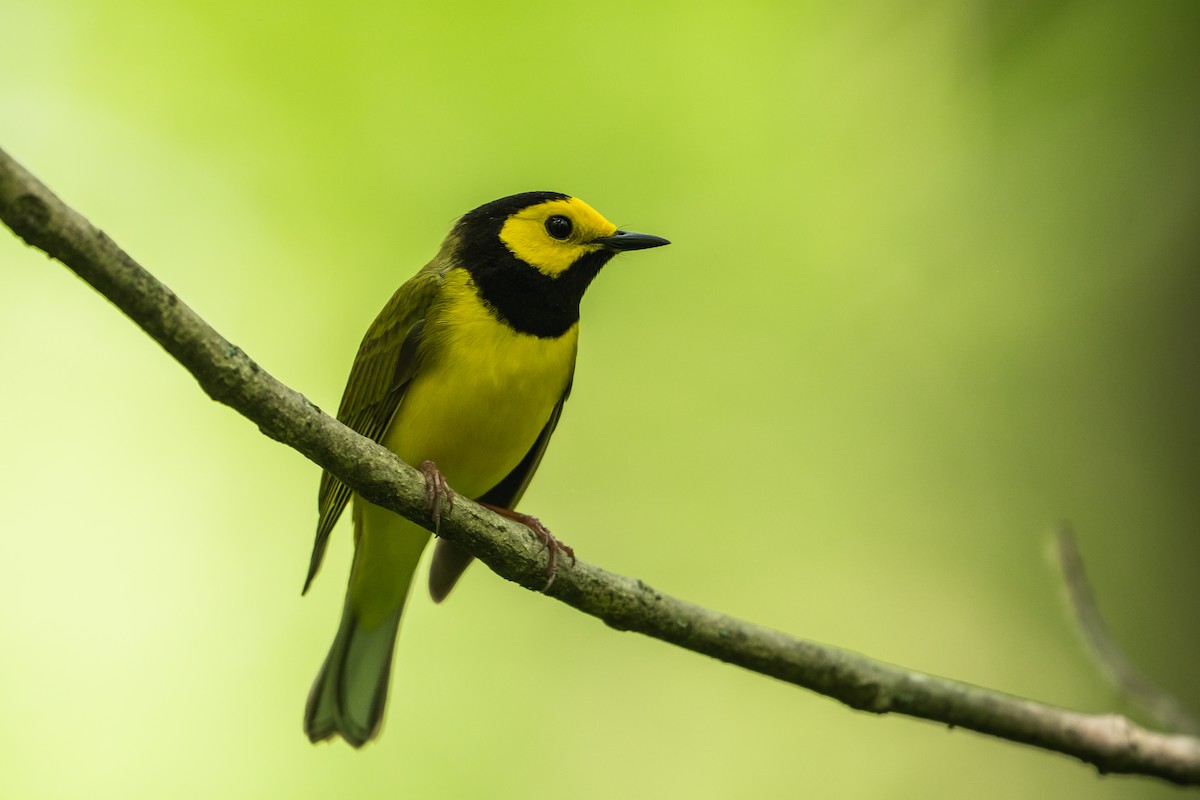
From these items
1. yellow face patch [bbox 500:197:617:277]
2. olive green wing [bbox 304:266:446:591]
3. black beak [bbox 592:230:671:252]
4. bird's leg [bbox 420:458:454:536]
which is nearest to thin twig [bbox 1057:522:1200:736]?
black beak [bbox 592:230:671:252]

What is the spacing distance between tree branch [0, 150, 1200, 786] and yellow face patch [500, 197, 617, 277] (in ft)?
5.19

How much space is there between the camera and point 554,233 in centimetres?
478

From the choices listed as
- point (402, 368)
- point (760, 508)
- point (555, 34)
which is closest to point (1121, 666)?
point (402, 368)

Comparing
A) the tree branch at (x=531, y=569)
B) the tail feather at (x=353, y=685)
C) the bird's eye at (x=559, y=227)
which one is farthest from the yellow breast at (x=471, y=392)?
the tail feather at (x=353, y=685)

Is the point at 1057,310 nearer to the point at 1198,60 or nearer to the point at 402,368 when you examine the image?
the point at 1198,60

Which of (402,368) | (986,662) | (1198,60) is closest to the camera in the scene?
(402,368)

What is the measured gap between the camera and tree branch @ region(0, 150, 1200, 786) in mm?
2285

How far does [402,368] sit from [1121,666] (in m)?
3.03

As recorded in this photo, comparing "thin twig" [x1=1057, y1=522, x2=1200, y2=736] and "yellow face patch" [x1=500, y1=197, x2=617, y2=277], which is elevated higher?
"yellow face patch" [x1=500, y1=197, x2=617, y2=277]

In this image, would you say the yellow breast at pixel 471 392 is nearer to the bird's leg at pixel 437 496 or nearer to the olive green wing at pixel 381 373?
the olive green wing at pixel 381 373

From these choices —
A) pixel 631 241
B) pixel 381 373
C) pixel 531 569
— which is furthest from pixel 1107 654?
pixel 381 373

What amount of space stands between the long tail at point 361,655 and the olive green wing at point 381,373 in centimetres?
39

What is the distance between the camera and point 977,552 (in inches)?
304

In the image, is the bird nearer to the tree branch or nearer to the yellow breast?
the yellow breast
